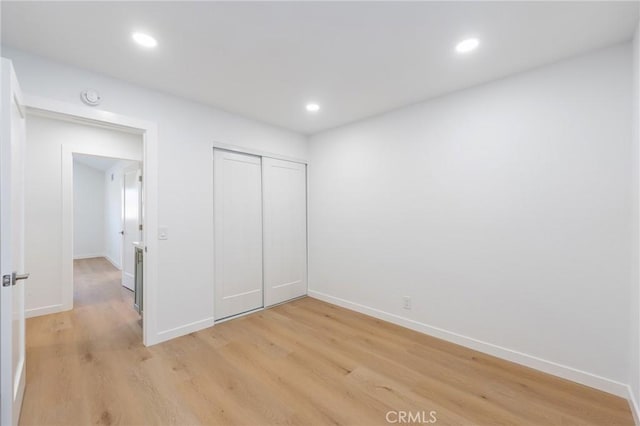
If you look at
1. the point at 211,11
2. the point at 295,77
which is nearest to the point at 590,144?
the point at 295,77

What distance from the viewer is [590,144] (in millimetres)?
2037

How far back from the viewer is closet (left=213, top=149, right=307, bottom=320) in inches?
129

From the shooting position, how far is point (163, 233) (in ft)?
8.92

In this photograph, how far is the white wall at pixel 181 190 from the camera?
2.60 meters

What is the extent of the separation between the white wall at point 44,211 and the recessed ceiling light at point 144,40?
2.90m

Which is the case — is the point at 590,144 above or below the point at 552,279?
above

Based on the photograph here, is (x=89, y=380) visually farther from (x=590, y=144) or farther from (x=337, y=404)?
(x=590, y=144)

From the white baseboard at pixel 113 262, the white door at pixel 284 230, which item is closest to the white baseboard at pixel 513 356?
the white door at pixel 284 230

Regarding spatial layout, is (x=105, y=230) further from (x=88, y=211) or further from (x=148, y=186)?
(x=148, y=186)

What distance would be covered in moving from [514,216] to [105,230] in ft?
32.6

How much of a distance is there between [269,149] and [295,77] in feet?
4.66

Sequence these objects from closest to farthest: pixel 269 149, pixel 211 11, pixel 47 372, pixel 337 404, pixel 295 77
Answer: pixel 211 11
pixel 337 404
pixel 47 372
pixel 295 77
pixel 269 149

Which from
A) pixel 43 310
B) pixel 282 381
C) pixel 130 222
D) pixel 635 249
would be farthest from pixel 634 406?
pixel 130 222

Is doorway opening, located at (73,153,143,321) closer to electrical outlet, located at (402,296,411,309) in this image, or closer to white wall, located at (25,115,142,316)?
white wall, located at (25,115,142,316)
